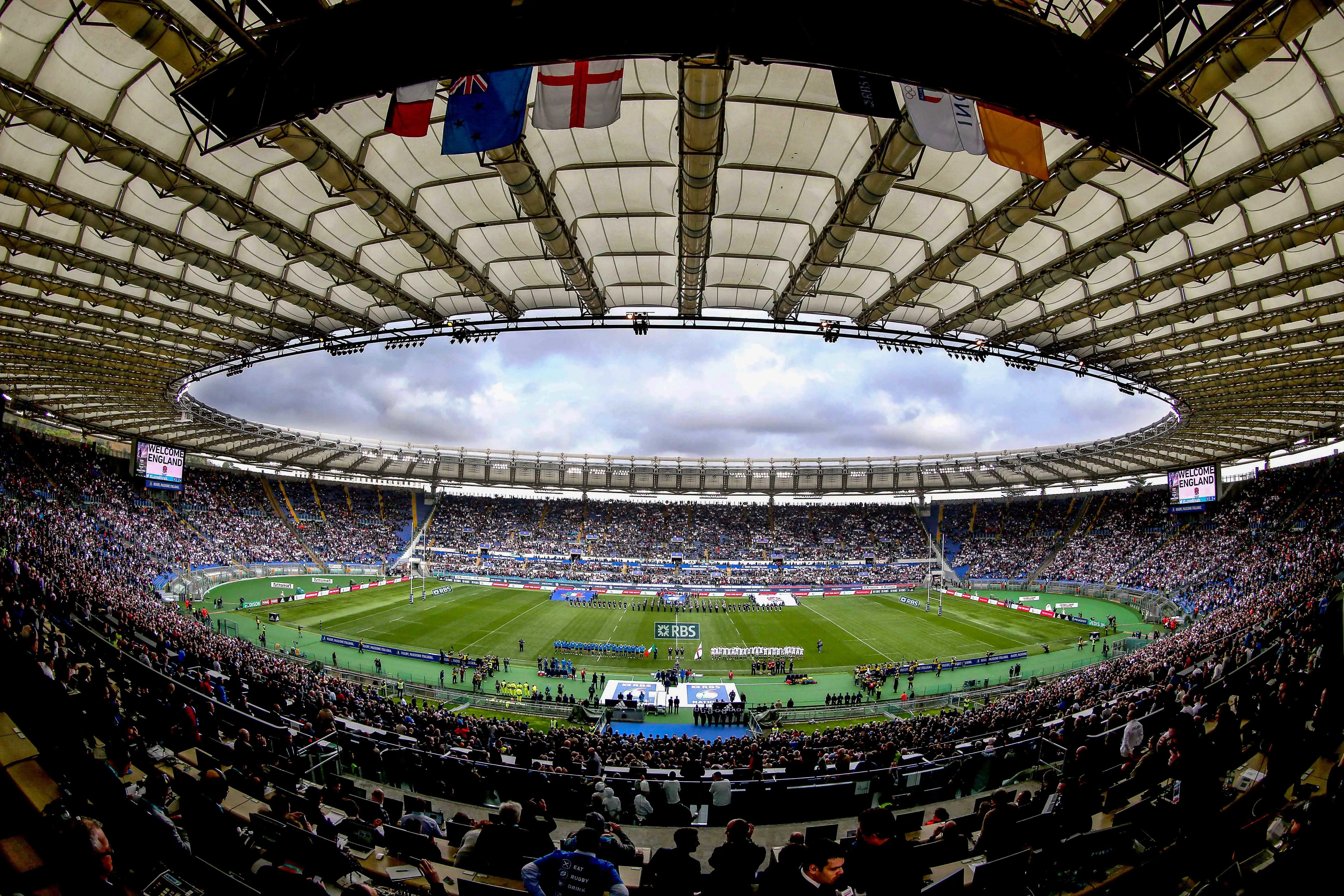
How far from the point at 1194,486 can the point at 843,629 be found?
1069 inches

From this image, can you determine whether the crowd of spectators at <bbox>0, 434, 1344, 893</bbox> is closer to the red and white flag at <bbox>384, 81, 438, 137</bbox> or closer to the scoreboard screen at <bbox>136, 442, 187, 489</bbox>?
the red and white flag at <bbox>384, 81, 438, 137</bbox>

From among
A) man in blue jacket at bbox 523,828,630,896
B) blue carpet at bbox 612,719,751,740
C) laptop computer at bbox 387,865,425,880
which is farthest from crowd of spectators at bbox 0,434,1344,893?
blue carpet at bbox 612,719,751,740

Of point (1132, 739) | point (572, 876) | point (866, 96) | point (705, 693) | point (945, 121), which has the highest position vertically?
point (866, 96)

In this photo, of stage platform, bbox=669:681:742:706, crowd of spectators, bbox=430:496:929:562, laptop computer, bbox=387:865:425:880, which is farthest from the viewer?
crowd of spectators, bbox=430:496:929:562

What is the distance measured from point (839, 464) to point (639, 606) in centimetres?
3095

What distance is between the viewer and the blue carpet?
1805 centimetres

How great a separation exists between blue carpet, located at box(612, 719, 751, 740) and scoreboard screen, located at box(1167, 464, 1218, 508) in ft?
126

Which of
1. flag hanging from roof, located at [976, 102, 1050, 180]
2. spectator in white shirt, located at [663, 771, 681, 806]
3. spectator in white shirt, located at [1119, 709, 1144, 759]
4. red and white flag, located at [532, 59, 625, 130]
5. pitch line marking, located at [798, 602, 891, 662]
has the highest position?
red and white flag, located at [532, 59, 625, 130]

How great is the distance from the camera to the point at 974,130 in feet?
24.5

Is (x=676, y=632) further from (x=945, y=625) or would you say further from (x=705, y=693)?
(x=945, y=625)

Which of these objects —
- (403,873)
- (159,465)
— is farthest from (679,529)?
(403,873)

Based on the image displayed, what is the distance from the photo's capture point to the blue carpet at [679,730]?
59.2 ft

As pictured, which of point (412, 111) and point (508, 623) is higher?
point (412, 111)

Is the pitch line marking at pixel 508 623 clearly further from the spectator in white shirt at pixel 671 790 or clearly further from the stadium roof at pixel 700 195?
the spectator in white shirt at pixel 671 790
